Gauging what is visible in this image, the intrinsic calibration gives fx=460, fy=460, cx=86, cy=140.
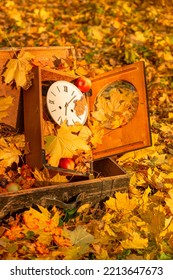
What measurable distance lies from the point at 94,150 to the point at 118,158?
33 centimetres

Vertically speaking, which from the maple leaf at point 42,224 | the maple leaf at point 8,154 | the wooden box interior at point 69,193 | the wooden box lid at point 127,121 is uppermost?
the wooden box lid at point 127,121

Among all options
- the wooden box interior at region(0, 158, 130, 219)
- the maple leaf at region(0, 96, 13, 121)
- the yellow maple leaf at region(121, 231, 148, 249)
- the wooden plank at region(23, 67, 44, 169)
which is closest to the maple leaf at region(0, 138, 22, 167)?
the wooden plank at region(23, 67, 44, 169)

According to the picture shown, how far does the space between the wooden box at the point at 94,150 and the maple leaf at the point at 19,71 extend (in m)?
0.09

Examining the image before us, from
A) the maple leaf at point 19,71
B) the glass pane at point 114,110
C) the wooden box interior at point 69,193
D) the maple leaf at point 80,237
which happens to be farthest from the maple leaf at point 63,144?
the maple leaf at point 80,237

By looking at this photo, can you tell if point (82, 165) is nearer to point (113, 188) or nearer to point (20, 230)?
point (113, 188)

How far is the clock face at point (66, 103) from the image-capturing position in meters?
3.72

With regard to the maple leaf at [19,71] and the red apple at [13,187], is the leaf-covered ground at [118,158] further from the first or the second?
the maple leaf at [19,71]

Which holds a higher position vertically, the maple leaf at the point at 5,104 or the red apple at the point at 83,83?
the red apple at the point at 83,83

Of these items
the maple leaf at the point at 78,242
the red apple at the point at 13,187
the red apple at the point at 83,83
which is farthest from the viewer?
A: the red apple at the point at 83,83

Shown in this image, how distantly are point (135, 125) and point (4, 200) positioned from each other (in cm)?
133

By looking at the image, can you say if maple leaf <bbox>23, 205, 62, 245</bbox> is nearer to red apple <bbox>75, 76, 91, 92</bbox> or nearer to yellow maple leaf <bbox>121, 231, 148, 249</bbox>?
yellow maple leaf <bbox>121, 231, 148, 249</bbox>

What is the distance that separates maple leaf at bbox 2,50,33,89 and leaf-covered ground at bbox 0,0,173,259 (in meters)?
1.09
